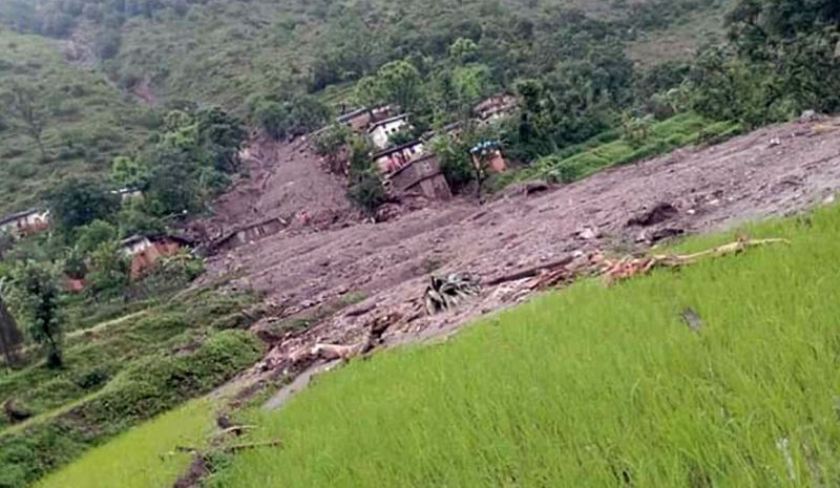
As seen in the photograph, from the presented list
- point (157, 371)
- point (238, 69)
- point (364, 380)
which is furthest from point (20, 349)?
point (238, 69)

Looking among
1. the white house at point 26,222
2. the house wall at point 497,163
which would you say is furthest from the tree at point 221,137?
the house wall at point 497,163

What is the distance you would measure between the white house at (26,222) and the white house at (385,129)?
18.0m

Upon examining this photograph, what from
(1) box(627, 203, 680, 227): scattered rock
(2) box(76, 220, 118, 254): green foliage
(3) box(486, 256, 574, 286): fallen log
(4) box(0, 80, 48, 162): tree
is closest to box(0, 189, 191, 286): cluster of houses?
(2) box(76, 220, 118, 254): green foliage

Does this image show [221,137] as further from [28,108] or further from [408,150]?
[28,108]

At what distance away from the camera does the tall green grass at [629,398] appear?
9.86 feet

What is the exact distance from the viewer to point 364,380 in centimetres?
842

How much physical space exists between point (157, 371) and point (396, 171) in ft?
72.9

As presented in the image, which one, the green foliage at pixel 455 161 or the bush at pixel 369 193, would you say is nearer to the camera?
the green foliage at pixel 455 161

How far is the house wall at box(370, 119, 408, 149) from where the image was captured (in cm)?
4788

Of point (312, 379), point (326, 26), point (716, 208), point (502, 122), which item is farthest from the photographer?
point (326, 26)

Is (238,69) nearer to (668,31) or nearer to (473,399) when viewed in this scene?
(668,31)

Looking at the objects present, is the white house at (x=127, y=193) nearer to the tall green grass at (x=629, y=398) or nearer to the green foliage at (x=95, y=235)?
the green foliage at (x=95, y=235)

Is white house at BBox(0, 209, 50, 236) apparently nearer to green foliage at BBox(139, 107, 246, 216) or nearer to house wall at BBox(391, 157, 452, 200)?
green foliage at BBox(139, 107, 246, 216)

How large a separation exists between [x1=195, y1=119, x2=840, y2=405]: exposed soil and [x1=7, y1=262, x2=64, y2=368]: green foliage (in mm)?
5199
